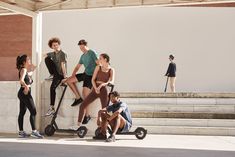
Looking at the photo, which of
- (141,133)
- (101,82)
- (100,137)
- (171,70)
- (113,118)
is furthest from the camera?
(171,70)

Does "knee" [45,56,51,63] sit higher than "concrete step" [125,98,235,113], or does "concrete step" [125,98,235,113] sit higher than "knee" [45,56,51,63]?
"knee" [45,56,51,63]

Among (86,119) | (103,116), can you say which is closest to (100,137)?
(103,116)

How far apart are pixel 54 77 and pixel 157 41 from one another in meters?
9.48

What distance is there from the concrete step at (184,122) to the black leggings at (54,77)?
3158 mm

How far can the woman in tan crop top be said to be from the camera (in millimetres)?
8922

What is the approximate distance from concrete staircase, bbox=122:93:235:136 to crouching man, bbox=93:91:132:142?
9.52ft

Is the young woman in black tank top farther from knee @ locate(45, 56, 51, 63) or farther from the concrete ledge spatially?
the concrete ledge

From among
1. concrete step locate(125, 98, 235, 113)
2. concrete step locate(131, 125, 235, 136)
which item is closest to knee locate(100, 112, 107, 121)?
concrete step locate(131, 125, 235, 136)

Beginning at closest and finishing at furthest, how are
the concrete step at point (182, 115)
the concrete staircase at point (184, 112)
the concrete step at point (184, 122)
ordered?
1. the concrete staircase at point (184, 112)
2. the concrete step at point (184, 122)
3. the concrete step at point (182, 115)

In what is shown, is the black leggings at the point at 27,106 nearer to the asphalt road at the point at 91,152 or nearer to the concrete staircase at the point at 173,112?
the concrete staircase at the point at 173,112

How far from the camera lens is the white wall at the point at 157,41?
17922 mm

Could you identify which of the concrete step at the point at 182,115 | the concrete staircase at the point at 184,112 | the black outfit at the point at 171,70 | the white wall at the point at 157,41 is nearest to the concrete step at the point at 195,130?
the concrete staircase at the point at 184,112

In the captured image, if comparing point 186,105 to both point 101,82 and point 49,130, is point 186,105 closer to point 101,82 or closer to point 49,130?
point 101,82

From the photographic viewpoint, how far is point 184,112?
1219 cm
